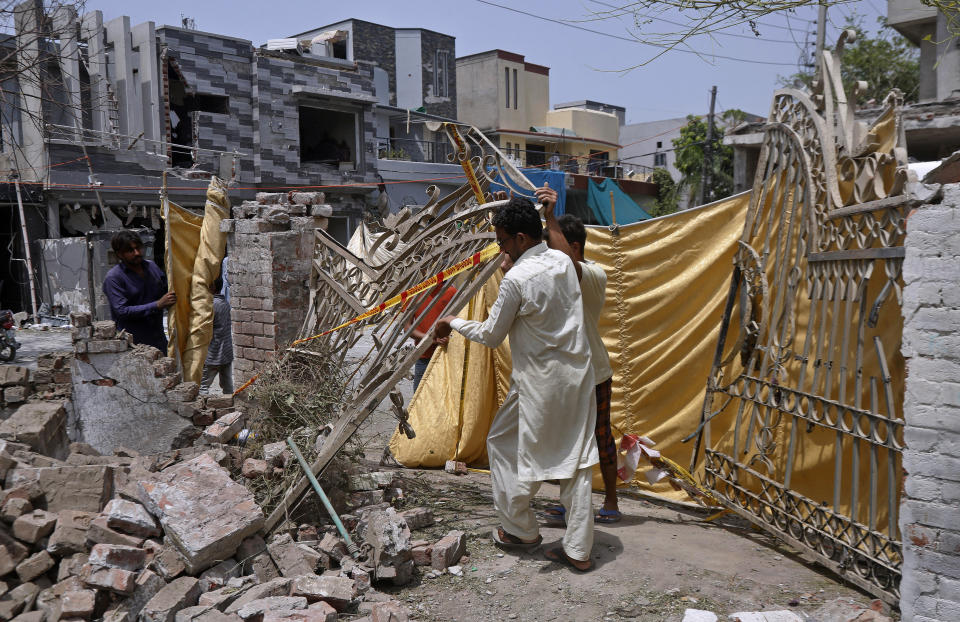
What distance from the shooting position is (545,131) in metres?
33.5

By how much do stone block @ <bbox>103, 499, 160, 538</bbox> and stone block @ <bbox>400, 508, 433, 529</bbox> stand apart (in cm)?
133

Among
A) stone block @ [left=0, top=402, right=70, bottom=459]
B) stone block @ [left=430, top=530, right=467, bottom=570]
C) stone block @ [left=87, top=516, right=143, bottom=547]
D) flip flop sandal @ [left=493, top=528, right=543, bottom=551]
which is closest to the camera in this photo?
stone block @ [left=87, top=516, right=143, bottom=547]

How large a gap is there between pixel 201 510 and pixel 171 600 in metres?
0.47

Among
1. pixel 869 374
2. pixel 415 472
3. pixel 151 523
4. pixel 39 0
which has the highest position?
pixel 39 0

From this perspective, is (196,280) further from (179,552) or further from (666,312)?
(666,312)

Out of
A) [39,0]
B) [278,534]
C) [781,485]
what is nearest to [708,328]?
[781,485]

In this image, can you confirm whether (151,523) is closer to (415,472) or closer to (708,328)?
(415,472)

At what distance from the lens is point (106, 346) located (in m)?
5.38

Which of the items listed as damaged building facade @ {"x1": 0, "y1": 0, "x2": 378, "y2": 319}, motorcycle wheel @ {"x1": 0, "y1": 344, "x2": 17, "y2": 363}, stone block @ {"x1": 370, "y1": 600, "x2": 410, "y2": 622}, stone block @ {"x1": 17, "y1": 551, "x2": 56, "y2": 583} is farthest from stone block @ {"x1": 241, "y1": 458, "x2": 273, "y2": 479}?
damaged building facade @ {"x1": 0, "y1": 0, "x2": 378, "y2": 319}

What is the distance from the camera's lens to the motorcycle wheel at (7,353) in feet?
40.4

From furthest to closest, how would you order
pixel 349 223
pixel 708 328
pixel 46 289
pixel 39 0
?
pixel 349 223 < pixel 46 289 < pixel 39 0 < pixel 708 328

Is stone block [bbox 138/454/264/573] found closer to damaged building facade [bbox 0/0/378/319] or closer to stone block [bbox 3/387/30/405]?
stone block [bbox 3/387/30/405]

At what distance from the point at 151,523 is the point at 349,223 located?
19.9 meters

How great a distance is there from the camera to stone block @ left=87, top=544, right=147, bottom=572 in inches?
130
